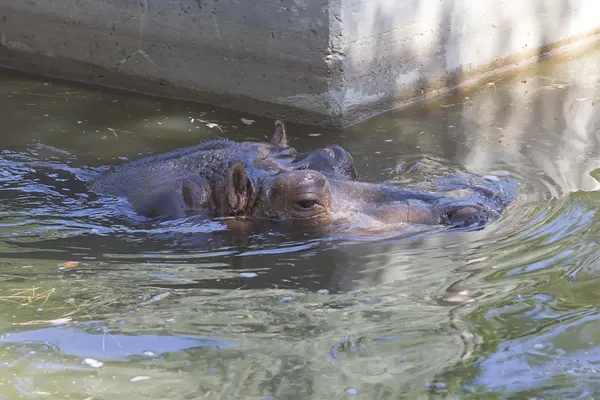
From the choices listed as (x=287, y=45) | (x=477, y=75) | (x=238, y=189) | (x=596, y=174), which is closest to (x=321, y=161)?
(x=238, y=189)

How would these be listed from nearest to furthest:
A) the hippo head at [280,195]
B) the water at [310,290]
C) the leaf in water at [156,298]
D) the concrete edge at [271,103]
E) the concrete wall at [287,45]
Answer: the water at [310,290]
the leaf in water at [156,298]
the hippo head at [280,195]
the concrete wall at [287,45]
the concrete edge at [271,103]

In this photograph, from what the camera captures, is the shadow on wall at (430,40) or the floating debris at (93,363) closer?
the floating debris at (93,363)

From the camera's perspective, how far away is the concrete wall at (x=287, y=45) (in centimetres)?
742

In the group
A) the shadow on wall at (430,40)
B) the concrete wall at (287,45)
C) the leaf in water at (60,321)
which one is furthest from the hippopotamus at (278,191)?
the shadow on wall at (430,40)

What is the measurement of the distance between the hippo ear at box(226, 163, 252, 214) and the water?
0.54ft

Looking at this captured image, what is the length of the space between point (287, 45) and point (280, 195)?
2.93 meters

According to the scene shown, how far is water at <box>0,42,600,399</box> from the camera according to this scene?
306 cm

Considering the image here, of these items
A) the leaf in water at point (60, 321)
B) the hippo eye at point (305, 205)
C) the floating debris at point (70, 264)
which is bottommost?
the leaf in water at point (60, 321)

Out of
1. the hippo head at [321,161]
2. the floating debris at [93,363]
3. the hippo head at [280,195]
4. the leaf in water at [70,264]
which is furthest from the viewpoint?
the hippo head at [321,161]

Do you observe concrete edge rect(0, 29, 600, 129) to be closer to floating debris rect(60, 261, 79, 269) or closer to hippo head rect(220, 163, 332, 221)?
hippo head rect(220, 163, 332, 221)

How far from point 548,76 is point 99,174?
474 centimetres

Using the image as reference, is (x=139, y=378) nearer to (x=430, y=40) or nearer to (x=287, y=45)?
(x=287, y=45)

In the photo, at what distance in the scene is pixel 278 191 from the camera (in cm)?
490

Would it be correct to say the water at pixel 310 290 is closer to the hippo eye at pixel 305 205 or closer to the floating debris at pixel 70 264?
the floating debris at pixel 70 264
